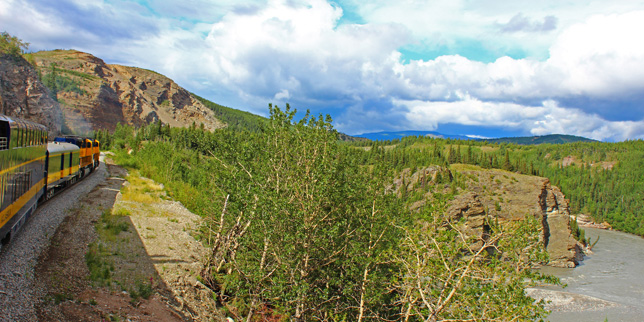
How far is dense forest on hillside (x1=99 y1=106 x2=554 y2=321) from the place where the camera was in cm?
1257

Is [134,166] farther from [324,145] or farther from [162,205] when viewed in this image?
[324,145]

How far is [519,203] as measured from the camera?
375ft

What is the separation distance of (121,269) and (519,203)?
394ft

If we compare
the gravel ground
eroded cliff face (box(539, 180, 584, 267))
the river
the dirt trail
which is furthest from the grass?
eroded cliff face (box(539, 180, 584, 267))

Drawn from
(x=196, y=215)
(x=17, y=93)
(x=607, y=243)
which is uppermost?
(x=17, y=93)

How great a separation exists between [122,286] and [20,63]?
91.6m

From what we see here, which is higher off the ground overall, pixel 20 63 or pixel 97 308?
pixel 20 63

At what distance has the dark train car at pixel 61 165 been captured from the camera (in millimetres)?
25312

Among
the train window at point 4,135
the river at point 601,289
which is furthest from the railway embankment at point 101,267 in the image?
the river at point 601,289

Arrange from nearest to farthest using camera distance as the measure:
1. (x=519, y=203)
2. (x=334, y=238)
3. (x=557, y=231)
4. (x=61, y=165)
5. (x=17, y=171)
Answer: (x=17, y=171), (x=334, y=238), (x=61, y=165), (x=557, y=231), (x=519, y=203)

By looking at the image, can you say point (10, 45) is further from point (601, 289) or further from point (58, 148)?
point (601, 289)

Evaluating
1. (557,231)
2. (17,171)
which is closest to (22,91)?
(17,171)

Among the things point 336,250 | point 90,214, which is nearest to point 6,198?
point 90,214

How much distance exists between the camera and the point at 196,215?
34.5 meters
